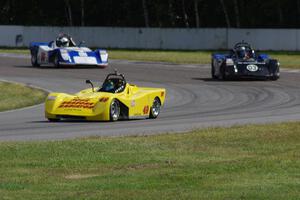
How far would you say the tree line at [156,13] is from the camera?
64.8 meters

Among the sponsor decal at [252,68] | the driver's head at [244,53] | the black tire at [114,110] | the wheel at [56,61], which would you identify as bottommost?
the wheel at [56,61]

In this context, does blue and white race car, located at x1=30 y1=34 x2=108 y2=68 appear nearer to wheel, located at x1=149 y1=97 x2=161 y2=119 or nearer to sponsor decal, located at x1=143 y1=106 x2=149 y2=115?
wheel, located at x1=149 y1=97 x2=161 y2=119

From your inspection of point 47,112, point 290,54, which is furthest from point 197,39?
point 47,112

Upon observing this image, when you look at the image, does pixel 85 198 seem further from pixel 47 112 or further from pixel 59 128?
pixel 47 112

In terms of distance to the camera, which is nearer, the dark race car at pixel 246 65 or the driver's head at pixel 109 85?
the driver's head at pixel 109 85

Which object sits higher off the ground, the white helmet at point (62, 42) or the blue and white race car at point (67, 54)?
the white helmet at point (62, 42)

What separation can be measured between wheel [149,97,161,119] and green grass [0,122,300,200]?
4769 mm

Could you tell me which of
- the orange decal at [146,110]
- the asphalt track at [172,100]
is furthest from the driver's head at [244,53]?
the orange decal at [146,110]

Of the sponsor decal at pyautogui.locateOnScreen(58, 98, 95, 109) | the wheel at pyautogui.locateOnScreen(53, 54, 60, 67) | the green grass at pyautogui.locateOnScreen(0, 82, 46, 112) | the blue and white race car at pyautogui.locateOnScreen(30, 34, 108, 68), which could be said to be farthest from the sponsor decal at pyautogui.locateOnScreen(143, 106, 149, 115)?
the wheel at pyautogui.locateOnScreen(53, 54, 60, 67)

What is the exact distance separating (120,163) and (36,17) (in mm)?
64467

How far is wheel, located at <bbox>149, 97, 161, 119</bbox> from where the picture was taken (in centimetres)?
2156

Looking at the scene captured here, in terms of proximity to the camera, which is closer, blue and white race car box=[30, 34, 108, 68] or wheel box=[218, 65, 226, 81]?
wheel box=[218, 65, 226, 81]

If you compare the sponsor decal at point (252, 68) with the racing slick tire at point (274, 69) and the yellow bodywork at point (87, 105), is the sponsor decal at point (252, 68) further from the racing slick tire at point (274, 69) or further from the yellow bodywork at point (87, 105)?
the yellow bodywork at point (87, 105)

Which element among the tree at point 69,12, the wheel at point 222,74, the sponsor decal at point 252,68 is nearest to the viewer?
the sponsor decal at point 252,68
